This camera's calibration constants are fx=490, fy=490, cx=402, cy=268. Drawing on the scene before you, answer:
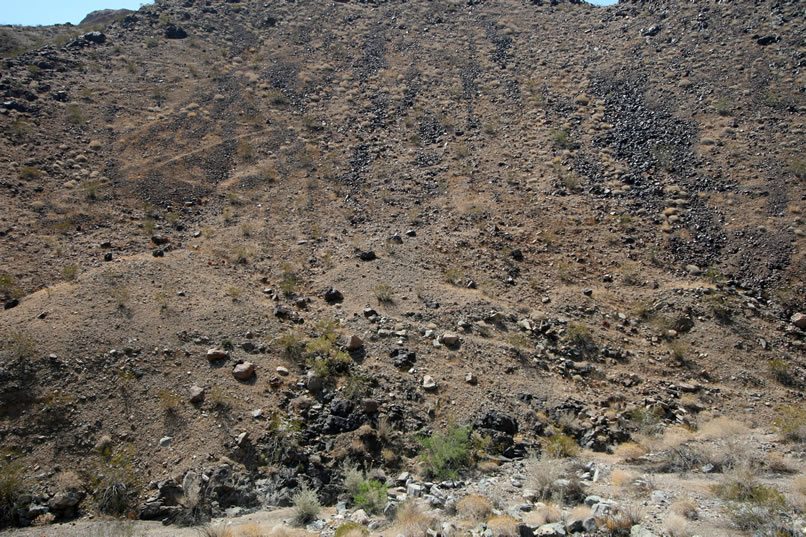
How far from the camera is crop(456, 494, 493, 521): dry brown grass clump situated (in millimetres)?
6348

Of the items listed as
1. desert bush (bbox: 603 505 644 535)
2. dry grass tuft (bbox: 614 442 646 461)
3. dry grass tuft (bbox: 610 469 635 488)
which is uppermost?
desert bush (bbox: 603 505 644 535)

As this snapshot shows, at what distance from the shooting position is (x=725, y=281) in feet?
39.9

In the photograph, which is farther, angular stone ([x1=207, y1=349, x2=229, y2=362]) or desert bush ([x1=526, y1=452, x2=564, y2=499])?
angular stone ([x1=207, y1=349, x2=229, y2=362])

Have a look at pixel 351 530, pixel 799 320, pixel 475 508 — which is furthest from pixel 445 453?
pixel 799 320

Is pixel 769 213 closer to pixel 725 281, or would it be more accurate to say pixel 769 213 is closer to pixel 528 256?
pixel 725 281

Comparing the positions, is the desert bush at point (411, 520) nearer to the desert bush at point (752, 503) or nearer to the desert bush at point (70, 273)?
the desert bush at point (752, 503)

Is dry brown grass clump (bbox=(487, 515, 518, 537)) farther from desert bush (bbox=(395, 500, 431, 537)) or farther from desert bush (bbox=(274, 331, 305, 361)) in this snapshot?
desert bush (bbox=(274, 331, 305, 361))

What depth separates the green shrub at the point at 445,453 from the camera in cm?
766

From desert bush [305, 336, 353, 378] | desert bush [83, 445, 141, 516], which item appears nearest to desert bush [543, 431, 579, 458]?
desert bush [305, 336, 353, 378]

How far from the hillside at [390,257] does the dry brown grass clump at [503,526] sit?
113cm

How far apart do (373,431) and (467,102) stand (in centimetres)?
1731

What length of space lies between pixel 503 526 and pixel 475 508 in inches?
22.6

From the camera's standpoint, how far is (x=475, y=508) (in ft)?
21.2

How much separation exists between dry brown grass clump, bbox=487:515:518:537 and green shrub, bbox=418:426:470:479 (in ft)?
4.56
